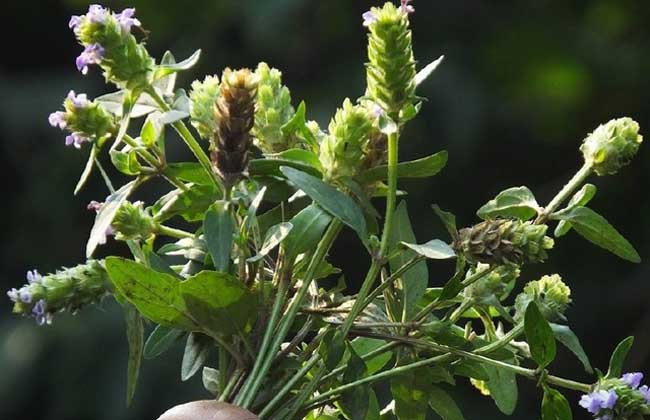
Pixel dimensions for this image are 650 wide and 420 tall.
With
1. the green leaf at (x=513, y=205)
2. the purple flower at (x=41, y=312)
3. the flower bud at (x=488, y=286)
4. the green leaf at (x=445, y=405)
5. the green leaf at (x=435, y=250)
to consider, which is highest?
the purple flower at (x=41, y=312)

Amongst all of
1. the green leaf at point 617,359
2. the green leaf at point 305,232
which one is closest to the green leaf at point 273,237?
the green leaf at point 305,232

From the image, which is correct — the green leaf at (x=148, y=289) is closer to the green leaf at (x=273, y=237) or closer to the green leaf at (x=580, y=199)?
the green leaf at (x=273, y=237)

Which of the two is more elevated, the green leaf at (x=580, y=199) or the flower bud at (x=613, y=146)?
the flower bud at (x=613, y=146)

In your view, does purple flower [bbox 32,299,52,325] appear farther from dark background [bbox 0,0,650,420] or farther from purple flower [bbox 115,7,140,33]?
dark background [bbox 0,0,650,420]

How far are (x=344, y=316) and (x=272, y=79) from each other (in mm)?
150

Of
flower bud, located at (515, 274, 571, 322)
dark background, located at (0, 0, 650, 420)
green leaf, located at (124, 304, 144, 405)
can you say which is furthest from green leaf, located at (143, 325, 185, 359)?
dark background, located at (0, 0, 650, 420)

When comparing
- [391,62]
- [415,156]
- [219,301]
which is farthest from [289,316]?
[415,156]

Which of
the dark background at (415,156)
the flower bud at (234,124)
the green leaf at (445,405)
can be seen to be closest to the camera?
the flower bud at (234,124)

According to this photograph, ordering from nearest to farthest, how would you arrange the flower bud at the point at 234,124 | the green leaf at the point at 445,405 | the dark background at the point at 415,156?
the flower bud at the point at 234,124, the green leaf at the point at 445,405, the dark background at the point at 415,156

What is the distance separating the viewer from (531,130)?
12.4 ft

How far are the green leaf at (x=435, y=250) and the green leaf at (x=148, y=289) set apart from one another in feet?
0.43

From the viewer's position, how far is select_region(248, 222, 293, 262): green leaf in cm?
76

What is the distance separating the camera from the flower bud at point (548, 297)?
855 mm

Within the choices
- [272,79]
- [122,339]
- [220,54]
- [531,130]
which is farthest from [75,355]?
[272,79]
